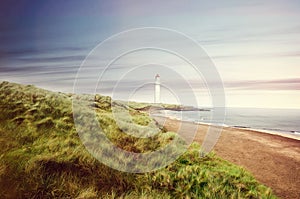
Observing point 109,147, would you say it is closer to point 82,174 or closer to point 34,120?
point 82,174

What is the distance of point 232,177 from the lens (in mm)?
3217

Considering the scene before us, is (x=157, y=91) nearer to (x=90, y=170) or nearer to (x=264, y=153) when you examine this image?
(x=90, y=170)

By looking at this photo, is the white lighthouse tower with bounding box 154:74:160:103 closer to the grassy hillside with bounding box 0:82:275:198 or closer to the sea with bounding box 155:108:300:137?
the sea with bounding box 155:108:300:137

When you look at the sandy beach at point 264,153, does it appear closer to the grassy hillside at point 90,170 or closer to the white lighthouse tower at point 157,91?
the grassy hillside at point 90,170

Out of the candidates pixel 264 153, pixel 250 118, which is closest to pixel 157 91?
pixel 250 118

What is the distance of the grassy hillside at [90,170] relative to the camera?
306 cm

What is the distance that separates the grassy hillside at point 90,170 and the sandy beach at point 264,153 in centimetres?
10

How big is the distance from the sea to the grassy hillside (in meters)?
0.26

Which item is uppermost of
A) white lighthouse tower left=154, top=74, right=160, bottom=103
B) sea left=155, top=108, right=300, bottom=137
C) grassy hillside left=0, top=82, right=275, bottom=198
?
white lighthouse tower left=154, top=74, right=160, bottom=103

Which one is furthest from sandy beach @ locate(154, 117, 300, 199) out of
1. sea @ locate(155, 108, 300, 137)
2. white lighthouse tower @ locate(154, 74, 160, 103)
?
white lighthouse tower @ locate(154, 74, 160, 103)

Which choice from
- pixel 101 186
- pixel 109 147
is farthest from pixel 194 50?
pixel 101 186

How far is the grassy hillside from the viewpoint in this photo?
3.06 metres

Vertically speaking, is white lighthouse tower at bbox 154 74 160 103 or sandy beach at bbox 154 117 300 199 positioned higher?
white lighthouse tower at bbox 154 74 160 103

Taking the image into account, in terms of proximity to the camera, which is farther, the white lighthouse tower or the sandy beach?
the white lighthouse tower
